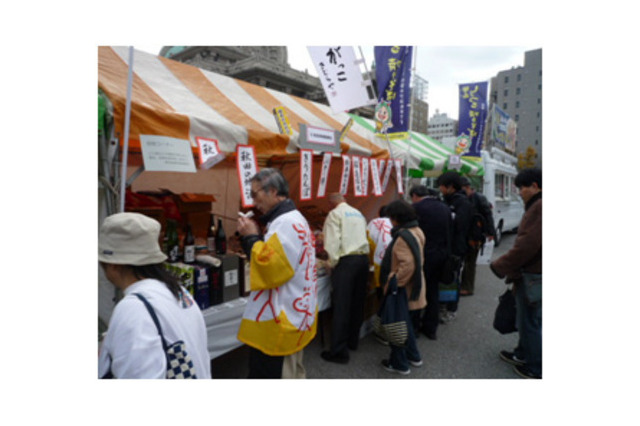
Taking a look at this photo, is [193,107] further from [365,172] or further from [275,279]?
[365,172]

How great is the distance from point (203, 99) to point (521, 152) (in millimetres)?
45562

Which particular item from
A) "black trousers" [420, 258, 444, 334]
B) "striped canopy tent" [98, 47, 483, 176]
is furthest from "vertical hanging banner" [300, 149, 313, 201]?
"black trousers" [420, 258, 444, 334]

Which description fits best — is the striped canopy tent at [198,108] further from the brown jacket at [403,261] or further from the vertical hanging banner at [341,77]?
the brown jacket at [403,261]

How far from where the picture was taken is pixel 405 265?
2.90 meters

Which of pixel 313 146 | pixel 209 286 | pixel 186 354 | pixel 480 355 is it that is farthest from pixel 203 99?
pixel 480 355

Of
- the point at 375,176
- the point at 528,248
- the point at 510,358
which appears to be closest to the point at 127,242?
the point at 528,248

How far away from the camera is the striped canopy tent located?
2.13 meters

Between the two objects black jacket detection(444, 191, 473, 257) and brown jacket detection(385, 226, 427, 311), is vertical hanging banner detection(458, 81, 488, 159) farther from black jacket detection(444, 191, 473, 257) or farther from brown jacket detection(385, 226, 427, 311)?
brown jacket detection(385, 226, 427, 311)

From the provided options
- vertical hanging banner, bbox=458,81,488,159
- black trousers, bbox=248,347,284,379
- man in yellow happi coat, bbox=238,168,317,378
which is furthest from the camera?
vertical hanging banner, bbox=458,81,488,159

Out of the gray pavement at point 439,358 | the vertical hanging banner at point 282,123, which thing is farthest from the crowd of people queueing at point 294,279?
the vertical hanging banner at point 282,123

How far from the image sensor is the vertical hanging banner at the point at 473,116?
8.38m

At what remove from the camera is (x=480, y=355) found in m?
3.50

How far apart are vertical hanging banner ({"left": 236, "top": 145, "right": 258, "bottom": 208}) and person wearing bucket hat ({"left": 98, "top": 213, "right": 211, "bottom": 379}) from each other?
4.26 ft

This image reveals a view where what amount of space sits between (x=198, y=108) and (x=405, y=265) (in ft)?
7.26
